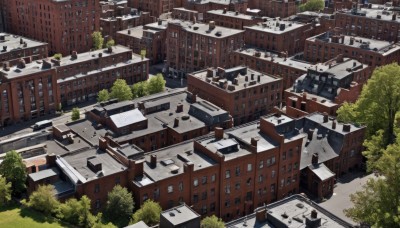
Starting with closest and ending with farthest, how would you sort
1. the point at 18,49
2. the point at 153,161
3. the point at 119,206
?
the point at 119,206, the point at 153,161, the point at 18,49

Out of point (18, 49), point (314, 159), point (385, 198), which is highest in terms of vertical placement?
point (18, 49)

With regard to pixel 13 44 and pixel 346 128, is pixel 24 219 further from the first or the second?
pixel 13 44

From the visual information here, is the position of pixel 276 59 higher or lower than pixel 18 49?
lower

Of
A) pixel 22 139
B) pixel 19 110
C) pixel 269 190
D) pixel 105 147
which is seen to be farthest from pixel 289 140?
pixel 19 110

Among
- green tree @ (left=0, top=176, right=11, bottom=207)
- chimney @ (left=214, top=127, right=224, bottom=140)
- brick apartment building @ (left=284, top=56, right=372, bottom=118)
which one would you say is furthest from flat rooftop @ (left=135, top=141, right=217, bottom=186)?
brick apartment building @ (left=284, top=56, right=372, bottom=118)

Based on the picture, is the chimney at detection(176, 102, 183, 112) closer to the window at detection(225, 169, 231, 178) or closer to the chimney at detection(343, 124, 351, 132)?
the window at detection(225, 169, 231, 178)

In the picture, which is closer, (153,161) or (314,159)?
(153,161)

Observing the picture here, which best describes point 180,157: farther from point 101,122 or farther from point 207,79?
point 207,79

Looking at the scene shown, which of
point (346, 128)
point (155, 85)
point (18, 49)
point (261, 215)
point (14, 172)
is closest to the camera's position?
point (261, 215)

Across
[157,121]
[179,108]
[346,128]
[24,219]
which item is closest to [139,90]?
[179,108]
